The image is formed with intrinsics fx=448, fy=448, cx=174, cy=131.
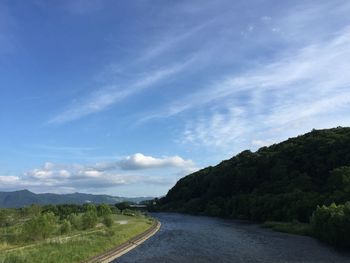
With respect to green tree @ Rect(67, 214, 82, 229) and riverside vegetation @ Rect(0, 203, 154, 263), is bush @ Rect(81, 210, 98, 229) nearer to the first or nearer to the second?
riverside vegetation @ Rect(0, 203, 154, 263)

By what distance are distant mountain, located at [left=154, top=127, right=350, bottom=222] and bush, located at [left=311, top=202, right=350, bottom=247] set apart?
15.3m

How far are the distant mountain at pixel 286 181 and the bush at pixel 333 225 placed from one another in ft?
50.3

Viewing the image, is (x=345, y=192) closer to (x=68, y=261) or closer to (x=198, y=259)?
(x=198, y=259)

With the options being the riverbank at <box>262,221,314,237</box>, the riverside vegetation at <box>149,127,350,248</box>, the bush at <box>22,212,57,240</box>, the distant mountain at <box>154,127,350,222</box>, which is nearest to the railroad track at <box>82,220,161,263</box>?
the bush at <box>22,212,57,240</box>

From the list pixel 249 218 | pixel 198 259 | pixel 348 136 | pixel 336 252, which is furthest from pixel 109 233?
pixel 348 136

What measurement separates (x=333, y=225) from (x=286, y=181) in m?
72.8

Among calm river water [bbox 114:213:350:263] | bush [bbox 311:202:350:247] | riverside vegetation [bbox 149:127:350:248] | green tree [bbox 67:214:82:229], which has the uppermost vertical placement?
riverside vegetation [bbox 149:127:350:248]

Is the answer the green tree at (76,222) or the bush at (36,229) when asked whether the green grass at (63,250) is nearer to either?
the bush at (36,229)

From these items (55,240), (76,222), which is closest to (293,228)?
(76,222)

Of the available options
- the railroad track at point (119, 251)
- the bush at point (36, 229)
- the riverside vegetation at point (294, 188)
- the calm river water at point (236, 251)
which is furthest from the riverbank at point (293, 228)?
the bush at point (36, 229)

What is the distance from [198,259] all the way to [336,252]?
1753cm

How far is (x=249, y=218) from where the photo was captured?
130 meters

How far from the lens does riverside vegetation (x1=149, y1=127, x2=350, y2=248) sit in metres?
70.1

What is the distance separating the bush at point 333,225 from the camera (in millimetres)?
59044
